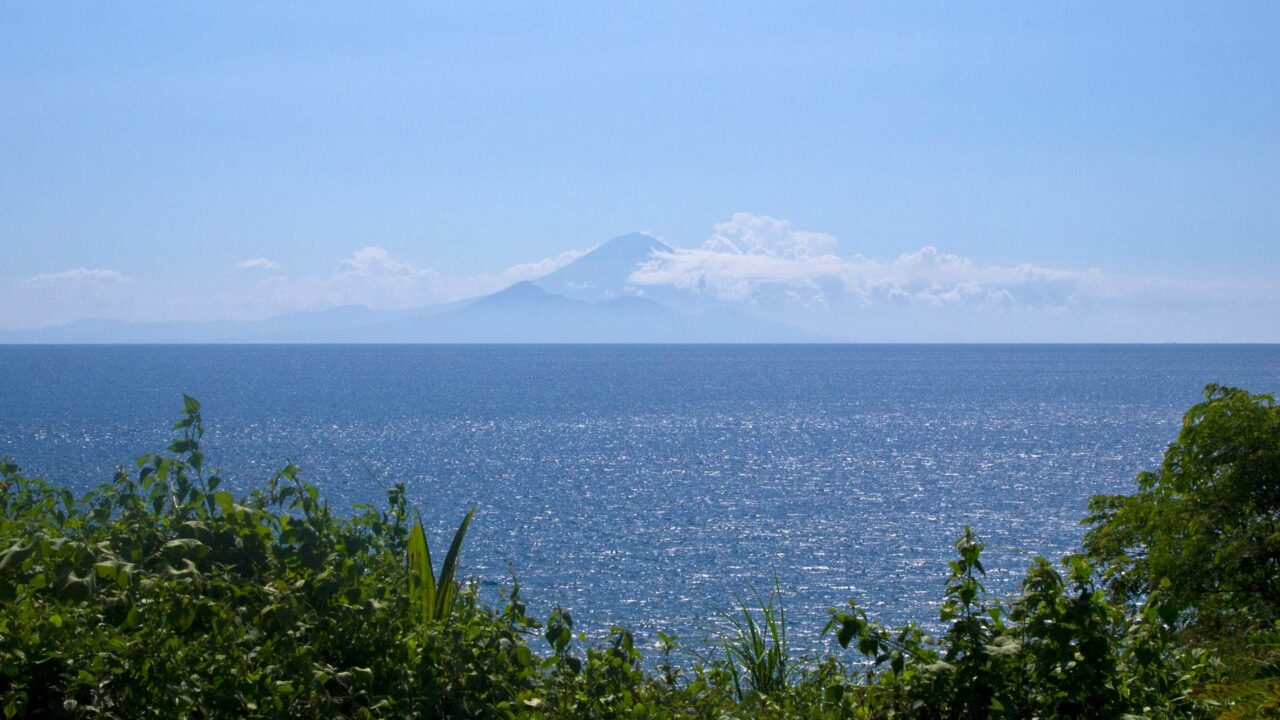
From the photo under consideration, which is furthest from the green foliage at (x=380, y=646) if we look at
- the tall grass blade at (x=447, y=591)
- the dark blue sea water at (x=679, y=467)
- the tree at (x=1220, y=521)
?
the tree at (x=1220, y=521)

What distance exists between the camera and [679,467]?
63.1 metres

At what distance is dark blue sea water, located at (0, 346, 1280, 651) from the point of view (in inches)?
1294

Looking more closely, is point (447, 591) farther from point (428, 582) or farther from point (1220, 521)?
point (1220, 521)

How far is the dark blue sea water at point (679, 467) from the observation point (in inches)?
1294

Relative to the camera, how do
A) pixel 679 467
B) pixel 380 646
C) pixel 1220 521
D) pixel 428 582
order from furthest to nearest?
pixel 679 467 < pixel 1220 521 < pixel 428 582 < pixel 380 646

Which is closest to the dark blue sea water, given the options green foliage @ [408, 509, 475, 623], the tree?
green foliage @ [408, 509, 475, 623]

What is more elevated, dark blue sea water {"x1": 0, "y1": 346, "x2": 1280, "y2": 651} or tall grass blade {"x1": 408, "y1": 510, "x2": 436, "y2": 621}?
tall grass blade {"x1": 408, "y1": 510, "x2": 436, "y2": 621}

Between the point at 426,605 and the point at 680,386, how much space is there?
149 meters

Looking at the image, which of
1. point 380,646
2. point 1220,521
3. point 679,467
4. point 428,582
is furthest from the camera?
point 679,467

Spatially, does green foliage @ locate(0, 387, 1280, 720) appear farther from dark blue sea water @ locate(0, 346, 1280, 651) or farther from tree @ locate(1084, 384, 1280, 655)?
tree @ locate(1084, 384, 1280, 655)

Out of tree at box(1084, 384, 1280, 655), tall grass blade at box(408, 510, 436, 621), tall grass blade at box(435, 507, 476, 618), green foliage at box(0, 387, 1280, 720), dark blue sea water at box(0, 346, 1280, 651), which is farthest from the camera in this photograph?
dark blue sea water at box(0, 346, 1280, 651)

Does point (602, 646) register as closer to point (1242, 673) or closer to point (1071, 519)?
point (1242, 673)

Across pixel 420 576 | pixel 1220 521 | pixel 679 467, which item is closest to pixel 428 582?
pixel 420 576

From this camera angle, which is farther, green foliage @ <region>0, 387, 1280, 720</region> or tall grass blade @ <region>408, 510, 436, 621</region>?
tall grass blade @ <region>408, 510, 436, 621</region>
